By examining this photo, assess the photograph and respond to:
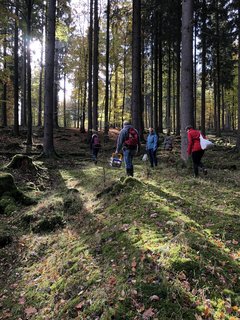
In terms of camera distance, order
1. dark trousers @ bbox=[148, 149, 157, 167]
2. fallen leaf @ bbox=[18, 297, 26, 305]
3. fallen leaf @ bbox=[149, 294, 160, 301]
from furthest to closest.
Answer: dark trousers @ bbox=[148, 149, 157, 167], fallen leaf @ bbox=[18, 297, 26, 305], fallen leaf @ bbox=[149, 294, 160, 301]

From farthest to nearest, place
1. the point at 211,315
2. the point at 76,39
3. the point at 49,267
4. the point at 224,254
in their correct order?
the point at 76,39, the point at 49,267, the point at 224,254, the point at 211,315

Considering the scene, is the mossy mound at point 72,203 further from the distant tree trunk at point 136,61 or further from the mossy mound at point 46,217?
the distant tree trunk at point 136,61

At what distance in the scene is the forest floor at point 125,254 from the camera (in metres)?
3.43

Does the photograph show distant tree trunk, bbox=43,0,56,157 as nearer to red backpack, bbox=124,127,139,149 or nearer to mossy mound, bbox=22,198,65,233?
red backpack, bbox=124,127,139,149

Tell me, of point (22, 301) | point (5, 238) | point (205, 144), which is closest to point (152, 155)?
point (205, 144)

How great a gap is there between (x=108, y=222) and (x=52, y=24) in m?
12.8

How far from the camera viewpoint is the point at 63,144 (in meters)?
22.9

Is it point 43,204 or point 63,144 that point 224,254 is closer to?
point 43,204

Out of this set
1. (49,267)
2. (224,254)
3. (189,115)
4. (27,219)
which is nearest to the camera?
(224,254)

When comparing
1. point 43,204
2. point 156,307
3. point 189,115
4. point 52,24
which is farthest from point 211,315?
point 52,24

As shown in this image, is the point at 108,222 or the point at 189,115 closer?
the point at 108,222

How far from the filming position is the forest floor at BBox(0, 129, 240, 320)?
343 cm

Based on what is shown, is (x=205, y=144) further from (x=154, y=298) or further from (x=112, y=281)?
(x=154, y=298)

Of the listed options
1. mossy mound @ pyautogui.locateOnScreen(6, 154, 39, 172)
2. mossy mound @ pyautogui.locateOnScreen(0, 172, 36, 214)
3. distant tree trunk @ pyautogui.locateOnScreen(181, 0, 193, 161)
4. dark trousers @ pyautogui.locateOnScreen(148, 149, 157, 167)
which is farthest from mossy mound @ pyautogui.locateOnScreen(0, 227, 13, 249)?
dark trousers @ pyautogui.locateOnScreen(148, 149, 157, 167)
